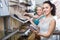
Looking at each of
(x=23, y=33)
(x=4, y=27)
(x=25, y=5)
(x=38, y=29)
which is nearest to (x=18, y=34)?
(x=23, y=33)

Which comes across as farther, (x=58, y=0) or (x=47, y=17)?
(x=58, y=0)

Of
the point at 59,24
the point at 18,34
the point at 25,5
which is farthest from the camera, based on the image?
the point at 25,5

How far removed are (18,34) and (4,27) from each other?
2.25 feet

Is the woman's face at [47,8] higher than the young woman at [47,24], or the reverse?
the woman's face at [47,8]

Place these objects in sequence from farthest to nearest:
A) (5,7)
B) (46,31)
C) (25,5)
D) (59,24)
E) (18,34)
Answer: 1. (25,5)
2. (5,7)
3. (18,34)
4. (59,24)
5. (46,31)

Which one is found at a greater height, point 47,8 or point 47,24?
point 47,8

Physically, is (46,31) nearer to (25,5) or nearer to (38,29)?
(38,29)

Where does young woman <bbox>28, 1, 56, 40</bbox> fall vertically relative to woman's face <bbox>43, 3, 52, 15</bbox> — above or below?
below

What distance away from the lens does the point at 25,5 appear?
6.27m

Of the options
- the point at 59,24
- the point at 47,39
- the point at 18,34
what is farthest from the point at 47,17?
the point at 18,34

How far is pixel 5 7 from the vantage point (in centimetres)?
399

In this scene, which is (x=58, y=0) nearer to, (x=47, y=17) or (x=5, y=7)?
(x=47, y=17)

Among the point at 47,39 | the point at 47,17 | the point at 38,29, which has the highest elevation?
the point at 47,17

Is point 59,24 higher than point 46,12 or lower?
lower
